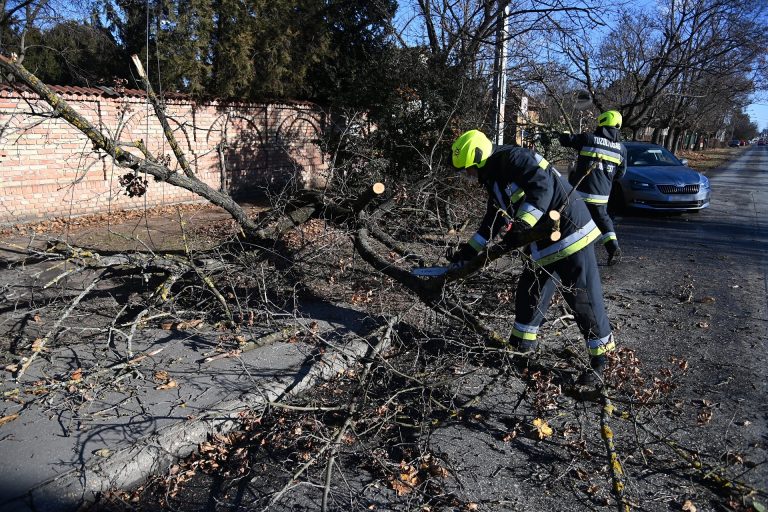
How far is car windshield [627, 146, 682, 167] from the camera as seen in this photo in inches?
454

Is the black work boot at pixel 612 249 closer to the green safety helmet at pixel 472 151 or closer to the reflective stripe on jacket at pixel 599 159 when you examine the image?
the reflective stripe on jacket at pixel 599 159

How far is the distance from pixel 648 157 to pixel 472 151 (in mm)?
9468

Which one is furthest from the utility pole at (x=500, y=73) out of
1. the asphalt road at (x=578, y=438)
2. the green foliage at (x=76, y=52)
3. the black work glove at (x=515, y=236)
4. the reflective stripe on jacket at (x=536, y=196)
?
the green foliage at (x=76, y=52)

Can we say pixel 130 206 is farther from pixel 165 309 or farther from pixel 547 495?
pixel 547 495

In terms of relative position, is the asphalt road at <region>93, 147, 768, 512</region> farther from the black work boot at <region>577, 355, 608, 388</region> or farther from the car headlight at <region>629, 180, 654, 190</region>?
the car headlight at <region>629, 180, 654, 190</region>

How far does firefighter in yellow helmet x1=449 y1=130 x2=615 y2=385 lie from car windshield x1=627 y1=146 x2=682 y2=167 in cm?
865

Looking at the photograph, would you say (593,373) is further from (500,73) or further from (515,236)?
(500,73)

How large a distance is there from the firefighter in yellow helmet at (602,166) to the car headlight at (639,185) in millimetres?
4008

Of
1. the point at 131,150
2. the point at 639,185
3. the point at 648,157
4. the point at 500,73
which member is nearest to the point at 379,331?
the point at 500,73

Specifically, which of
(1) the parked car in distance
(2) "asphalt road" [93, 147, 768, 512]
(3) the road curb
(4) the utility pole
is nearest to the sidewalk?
(3) the road curb

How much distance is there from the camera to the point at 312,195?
6145mm

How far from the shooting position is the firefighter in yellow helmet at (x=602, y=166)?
6508mm

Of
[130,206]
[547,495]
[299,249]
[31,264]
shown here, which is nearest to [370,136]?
[299,249]

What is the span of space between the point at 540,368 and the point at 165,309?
320 cm
